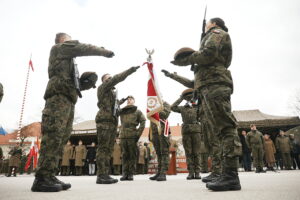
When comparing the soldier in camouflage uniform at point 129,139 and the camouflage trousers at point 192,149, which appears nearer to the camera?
the soldier in camouflage uniform at point 129,139

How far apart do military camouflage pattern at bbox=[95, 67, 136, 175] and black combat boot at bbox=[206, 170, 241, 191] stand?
2.84 metres

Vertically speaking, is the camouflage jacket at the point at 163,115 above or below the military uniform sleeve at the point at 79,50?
below

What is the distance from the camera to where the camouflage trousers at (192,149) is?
631 centimetres

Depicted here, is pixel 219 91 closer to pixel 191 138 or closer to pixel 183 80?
pixel 183 80

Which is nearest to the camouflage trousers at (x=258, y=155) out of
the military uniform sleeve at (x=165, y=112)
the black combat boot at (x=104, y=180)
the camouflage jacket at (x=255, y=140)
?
the camouflage jacket at (x=255, y=140)

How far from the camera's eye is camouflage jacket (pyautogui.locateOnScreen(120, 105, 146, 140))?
238 inches

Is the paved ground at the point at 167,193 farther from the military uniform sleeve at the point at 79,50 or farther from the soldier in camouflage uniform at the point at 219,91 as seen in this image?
the military uniform sleeve at the point at 79,50

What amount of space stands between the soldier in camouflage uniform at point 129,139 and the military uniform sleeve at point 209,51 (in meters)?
3.42

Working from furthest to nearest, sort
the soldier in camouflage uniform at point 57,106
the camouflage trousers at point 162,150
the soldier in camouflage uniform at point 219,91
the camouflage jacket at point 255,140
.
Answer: the camouflage jacket at point 255,140 → the camouflage trousers at point 162,150 → the soldier in camouflage uniform at point 57,106 → the soldier in camouflage uniform at point 219,91

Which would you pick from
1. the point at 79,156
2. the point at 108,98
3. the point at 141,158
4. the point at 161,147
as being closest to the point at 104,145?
the point at 108,98

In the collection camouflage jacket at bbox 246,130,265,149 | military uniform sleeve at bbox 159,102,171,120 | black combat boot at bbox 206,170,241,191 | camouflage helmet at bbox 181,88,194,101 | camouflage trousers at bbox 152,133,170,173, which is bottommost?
black combat boot at bbox 206,170,241,191

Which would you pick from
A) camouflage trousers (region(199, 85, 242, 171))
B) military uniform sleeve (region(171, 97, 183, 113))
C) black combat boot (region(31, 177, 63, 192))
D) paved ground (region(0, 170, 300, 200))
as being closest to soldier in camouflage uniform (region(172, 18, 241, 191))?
camouflage trousers (region(199, 85, 242, 171))

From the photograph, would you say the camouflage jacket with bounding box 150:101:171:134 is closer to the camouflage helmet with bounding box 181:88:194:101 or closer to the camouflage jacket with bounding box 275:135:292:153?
the camouflage helmet with bounding box 181:88:194:101

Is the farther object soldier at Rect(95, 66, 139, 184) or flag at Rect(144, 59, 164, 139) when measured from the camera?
flag at Rect(144, 59, 164, 139)
